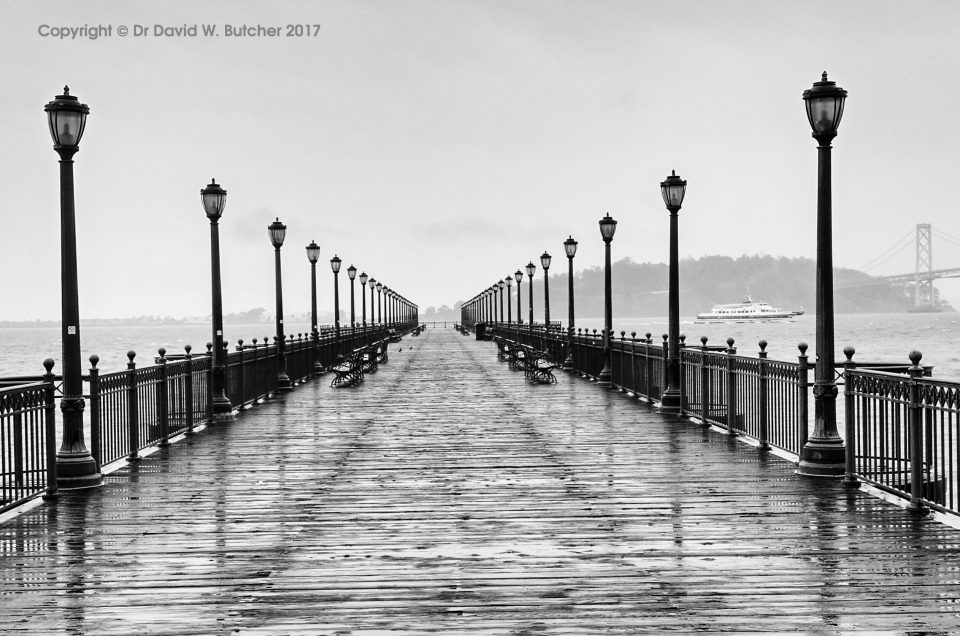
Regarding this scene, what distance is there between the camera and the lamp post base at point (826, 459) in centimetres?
1060

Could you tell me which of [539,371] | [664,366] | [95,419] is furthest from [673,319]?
[95,419]

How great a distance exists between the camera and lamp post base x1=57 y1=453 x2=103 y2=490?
10664mm

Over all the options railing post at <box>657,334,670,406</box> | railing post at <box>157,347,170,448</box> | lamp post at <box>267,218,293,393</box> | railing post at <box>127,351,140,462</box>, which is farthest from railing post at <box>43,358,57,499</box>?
lamp post at <box>267,218,293,393</box>

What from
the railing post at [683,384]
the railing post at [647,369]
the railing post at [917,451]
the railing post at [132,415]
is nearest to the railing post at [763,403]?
the railing post at [917,451]

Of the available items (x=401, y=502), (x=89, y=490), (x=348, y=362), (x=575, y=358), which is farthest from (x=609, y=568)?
(x=575, y=358)

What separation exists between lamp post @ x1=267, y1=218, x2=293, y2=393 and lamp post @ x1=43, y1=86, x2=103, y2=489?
43.1ft

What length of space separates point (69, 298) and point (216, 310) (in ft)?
26.1

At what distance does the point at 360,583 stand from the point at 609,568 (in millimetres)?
1705

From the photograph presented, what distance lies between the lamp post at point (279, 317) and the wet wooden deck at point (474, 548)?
10818 mm

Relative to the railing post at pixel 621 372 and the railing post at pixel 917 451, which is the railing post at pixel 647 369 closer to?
the railing post at pixel 621 372

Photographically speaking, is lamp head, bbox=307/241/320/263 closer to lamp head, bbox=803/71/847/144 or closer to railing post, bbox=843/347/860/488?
lamp head, bbox=803/71/847/144

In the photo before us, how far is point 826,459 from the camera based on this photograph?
34.9ft

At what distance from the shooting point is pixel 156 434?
47.2 feet

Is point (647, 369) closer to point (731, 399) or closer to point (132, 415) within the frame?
point (731, 399)
